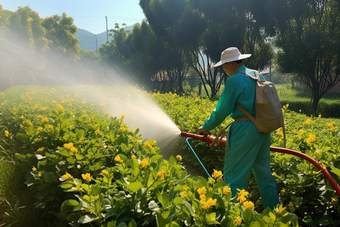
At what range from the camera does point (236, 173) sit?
2488 millimetres

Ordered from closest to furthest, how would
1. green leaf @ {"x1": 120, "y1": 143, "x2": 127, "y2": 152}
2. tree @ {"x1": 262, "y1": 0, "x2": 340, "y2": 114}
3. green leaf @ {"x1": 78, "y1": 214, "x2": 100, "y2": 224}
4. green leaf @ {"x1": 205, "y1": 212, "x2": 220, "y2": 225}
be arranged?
green leaf @ {"x1": 205, "y1": 212, "x2": 220, "y2": 225} → green leaf @ {"x1": 78, "y1": 214, "x2": 100, "y2": 224} → green leaf @ {"x1": 120, "y1": 143, "x2": 127, "y2": 152} → tree @ {"x1": 262, "y1": 0, "x2": 340, "y2": 114}

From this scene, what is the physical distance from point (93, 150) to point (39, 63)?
3140 cm

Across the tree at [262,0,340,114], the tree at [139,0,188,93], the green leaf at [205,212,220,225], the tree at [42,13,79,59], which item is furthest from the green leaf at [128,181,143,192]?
the tree at [42,13,79,59]

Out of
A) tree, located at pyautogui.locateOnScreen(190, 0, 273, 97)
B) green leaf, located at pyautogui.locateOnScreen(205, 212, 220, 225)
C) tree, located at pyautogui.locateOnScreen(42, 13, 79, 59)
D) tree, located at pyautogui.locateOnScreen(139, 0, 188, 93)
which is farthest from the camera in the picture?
tree, located at pyautogui.locateOnScreen(42, 13, 79, 59)

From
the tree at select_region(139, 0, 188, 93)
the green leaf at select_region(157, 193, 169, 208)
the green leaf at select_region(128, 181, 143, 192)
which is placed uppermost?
the tree at select_region(139, 0, 188, 93)

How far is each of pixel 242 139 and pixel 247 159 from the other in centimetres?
19

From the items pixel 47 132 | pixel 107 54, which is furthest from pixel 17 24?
pixel 47 132

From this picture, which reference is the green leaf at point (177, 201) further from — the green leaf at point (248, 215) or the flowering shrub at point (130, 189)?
the green leaf at point (248, 215)

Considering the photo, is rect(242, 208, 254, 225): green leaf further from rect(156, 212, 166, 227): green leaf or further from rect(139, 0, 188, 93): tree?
rect(139, 0, 188, 93): tree

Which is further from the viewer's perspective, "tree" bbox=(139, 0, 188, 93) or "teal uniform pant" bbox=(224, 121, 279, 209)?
"tree" bbox=(139, 0, 188, 93)

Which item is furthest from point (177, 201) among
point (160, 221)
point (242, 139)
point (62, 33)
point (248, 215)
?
point (62, 33)

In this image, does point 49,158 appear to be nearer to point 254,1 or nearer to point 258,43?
point 254,1

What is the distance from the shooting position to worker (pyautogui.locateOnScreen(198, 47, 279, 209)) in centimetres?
245

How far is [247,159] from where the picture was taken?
2.47 metres
